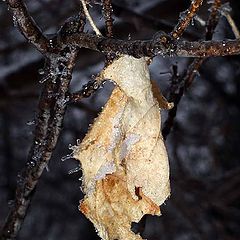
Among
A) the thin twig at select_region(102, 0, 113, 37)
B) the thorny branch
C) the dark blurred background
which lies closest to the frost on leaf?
the thin twig at select_region(102, 0, 113, 37)

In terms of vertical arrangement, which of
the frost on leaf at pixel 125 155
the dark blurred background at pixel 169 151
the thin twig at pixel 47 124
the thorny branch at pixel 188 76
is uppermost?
the dark blurred background at pixel 169 151

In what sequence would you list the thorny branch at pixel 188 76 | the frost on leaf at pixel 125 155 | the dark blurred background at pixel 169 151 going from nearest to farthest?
the frost on leaf at pixel 125 155
the thorny branch at pixel 188 76
the dark blurred background at pixel 169 151

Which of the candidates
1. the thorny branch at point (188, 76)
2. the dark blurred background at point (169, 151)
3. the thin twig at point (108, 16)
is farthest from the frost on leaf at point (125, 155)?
the dark blurred background at point (169, 151)

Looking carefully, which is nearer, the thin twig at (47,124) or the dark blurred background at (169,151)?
the thin twig at (47,124)

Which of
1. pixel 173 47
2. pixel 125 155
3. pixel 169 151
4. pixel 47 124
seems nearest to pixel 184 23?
pixel 173 47

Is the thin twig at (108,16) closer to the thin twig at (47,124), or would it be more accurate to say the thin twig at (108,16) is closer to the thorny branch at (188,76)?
the thin twig at (47,124)

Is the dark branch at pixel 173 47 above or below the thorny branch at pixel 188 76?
below
